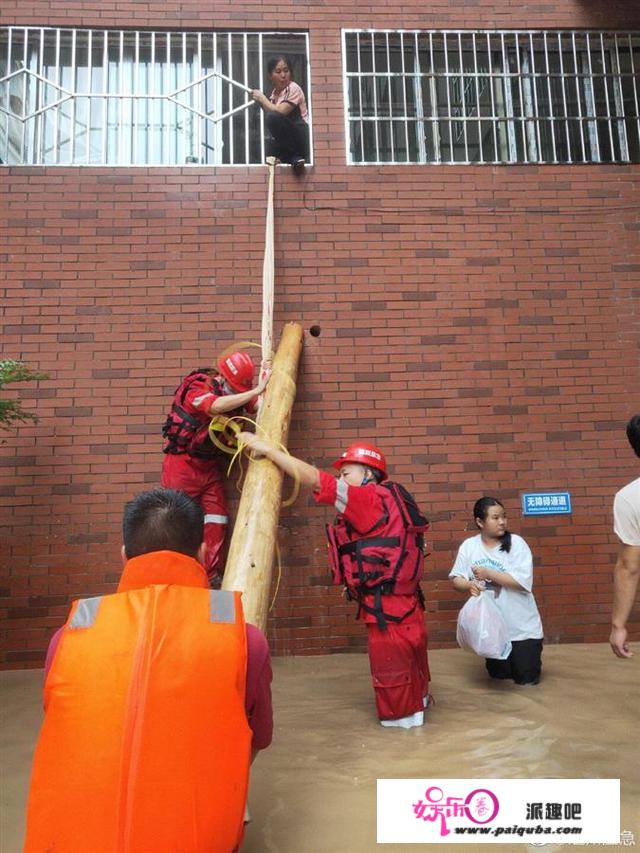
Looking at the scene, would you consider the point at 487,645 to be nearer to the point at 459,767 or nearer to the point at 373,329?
the point at 459,767

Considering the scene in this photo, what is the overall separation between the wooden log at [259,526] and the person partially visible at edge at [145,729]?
1821mm

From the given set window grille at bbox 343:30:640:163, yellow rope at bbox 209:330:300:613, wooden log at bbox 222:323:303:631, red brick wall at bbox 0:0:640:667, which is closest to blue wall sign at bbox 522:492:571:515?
red brick wall at bbox 0:0:640:667

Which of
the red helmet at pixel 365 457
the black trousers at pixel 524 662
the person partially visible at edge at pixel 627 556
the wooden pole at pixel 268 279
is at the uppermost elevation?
the wooden pole at pixel 268 279

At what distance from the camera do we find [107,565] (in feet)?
18.6

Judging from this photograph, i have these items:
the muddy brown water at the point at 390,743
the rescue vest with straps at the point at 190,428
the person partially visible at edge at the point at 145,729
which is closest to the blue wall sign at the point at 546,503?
the muddy brown water at the point at 390,743

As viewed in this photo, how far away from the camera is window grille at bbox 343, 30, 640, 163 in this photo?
266 inches

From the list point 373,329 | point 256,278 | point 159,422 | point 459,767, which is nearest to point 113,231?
point 256,278

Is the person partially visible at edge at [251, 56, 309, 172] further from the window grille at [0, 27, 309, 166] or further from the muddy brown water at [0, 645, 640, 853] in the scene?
the muddy brown water at [0, 645, 640, 853]

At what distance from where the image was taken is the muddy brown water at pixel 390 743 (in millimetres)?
2789

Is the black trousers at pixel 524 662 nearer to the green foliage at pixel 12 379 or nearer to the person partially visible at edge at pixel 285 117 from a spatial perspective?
the green foliage at pixel 12 379

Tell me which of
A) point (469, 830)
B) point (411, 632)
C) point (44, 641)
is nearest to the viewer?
point (469, 830)

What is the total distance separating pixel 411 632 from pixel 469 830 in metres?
1.37

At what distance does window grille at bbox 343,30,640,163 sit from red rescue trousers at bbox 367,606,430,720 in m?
4.49

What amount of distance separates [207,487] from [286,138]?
10.4ft
